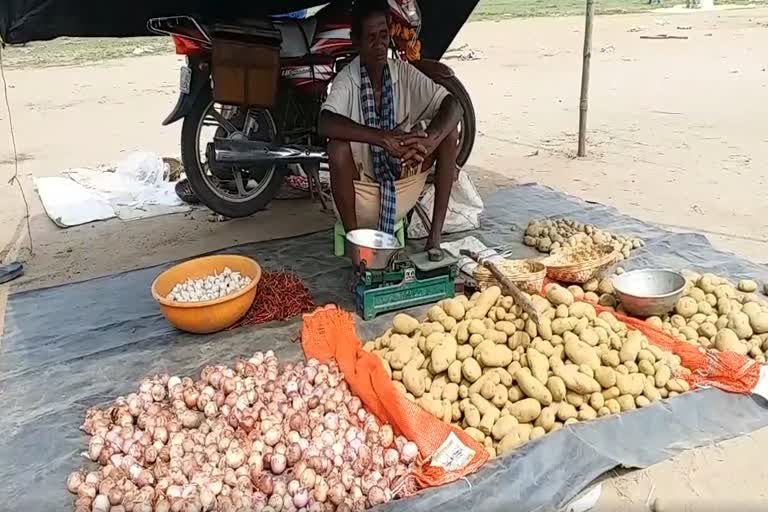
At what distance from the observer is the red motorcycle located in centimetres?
392

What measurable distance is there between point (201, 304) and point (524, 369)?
1292mm

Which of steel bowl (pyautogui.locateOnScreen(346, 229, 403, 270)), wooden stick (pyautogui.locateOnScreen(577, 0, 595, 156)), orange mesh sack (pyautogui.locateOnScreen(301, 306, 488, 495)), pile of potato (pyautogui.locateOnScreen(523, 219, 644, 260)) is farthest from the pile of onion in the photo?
wooden stick (pyautogui.locateOnScreen(577, 0, 595, 156))

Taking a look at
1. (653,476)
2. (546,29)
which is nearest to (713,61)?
(546,29)

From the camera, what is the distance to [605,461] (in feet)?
6.50

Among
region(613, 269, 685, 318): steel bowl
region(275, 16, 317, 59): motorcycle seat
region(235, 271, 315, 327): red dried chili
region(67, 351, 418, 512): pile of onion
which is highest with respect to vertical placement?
region(275, 16, 317, 59): motorcycle seat

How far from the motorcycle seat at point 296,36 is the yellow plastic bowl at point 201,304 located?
1667 mm

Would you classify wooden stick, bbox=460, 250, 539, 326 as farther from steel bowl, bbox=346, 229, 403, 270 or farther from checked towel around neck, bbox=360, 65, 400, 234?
checked towel around neck, bbox=360, 65, 400, 234

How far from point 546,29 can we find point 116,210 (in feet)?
41.8

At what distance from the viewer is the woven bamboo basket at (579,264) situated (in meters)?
2.99

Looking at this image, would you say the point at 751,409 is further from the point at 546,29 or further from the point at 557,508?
the point at 546,29

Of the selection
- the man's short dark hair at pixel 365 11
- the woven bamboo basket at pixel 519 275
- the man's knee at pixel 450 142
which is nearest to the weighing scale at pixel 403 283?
the woven bamboo basket at pixel 519 275

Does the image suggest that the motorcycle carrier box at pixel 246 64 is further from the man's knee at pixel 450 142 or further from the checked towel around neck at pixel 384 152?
the man's knee at pixel 450 142

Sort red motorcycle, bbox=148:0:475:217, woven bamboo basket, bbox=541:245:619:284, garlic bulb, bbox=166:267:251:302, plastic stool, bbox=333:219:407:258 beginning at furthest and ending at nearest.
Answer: red motorcycle, bbox=148:0:475:217, plastic stool, bbox=333:219:407:258, woven bamboo basket, bbox=541:245:619:284, garlic bulb, bbox=166:267:251:302

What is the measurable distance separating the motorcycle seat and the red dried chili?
63.5 inches
